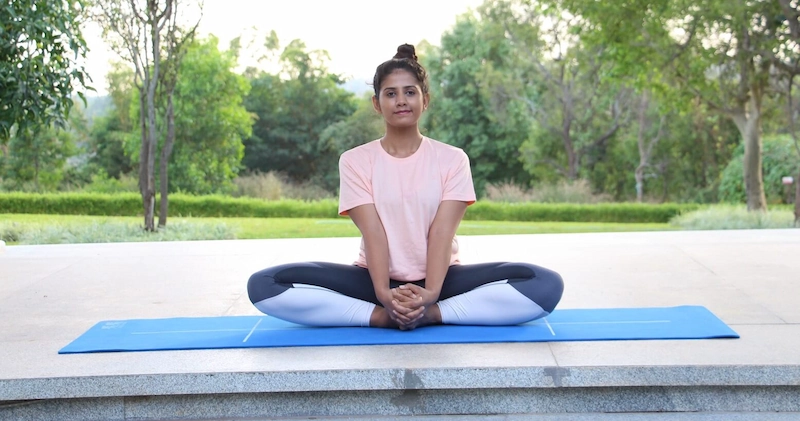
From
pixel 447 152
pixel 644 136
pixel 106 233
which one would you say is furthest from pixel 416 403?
pixel 644 136

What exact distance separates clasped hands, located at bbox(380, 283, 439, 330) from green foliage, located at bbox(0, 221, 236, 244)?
20.0ft

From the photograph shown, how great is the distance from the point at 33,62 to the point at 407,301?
→ 12.0 ft

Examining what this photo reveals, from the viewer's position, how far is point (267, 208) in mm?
12008

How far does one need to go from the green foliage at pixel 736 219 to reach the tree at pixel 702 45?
0.37 metres

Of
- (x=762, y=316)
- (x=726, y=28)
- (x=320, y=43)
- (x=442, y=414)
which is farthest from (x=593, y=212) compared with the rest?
(x=442, y=414)

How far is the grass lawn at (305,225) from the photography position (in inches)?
386

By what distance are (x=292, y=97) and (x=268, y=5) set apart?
6.18 ft

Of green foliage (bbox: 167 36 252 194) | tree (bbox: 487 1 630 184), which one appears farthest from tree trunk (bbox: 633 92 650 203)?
green foliage (bbox: 167 36 252 194)

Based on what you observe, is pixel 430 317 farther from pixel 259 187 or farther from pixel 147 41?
pixel 259 187

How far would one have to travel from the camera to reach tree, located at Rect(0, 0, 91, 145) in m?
5.41

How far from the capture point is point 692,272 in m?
5.02

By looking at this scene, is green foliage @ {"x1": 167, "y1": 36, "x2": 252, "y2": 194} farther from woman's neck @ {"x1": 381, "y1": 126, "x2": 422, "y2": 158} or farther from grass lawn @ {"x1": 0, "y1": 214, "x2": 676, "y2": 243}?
woman's neck @ {"x1": 381, "y1": 126, "x2": 422, "y2": 158}

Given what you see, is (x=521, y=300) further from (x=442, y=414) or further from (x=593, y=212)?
(x=593, y=212)

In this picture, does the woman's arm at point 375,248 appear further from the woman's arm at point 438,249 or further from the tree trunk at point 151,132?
the tree trunk at point 151,132
